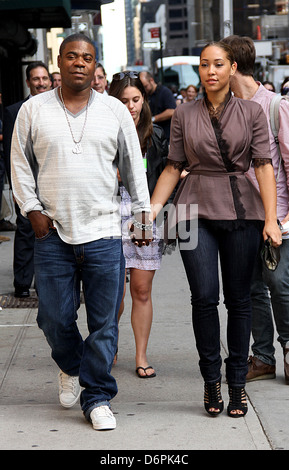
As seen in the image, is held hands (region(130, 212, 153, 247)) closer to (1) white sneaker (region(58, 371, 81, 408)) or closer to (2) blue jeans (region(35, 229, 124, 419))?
(2) blue jeans (region(35, 229, 124, 419))

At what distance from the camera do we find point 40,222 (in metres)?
4.15

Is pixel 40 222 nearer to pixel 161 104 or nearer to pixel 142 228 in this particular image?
pixel 142 228

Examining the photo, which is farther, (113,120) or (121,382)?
(121,382)

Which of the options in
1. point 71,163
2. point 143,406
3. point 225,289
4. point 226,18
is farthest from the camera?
point 226,18

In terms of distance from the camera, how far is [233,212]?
169 inches

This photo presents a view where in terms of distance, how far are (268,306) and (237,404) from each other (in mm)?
933

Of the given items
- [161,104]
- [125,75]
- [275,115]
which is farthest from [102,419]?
[161,104]

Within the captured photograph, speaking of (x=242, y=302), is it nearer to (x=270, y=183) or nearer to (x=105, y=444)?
(x=270, y=183)

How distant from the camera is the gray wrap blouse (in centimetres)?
430

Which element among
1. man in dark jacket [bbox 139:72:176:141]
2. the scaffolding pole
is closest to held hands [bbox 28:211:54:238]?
man in dark jacket [bbox 139:72:176:141]

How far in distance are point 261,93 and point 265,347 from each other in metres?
1.55

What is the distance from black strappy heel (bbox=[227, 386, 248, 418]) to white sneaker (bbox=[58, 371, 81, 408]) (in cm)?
84

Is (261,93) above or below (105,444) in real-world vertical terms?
above
